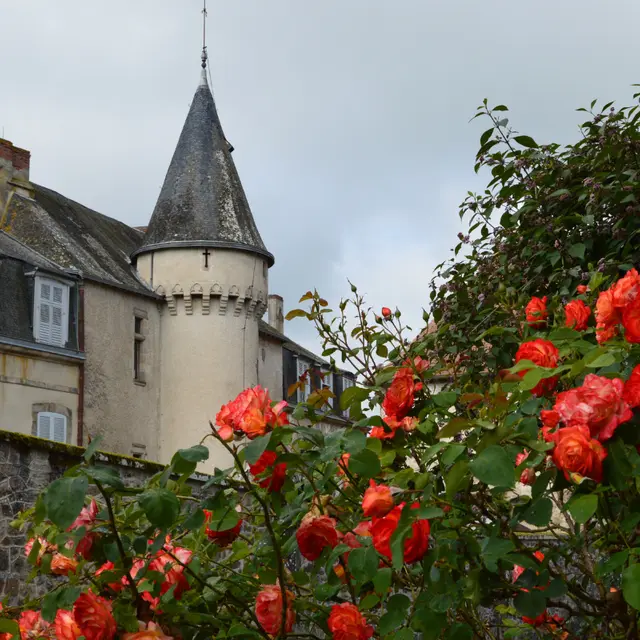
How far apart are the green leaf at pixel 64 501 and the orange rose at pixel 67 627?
68cm

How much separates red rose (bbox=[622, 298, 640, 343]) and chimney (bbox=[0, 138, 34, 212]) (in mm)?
24275

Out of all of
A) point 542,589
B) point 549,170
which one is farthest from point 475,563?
point 549,170

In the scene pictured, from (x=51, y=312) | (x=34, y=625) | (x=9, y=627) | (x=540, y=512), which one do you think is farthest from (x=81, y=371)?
(x=540, y=512)

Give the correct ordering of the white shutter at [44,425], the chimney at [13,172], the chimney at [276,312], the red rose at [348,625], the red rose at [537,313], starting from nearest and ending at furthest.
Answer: the red rose at [348,625] < the red rose at [537,313] < the white shutter at [44,425] < the chimney at [13,172] < the chimney at [276,312]

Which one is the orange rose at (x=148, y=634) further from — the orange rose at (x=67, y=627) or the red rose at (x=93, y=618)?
the orange rose at (x=67, y=627)

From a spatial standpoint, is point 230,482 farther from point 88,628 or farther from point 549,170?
point 549,170

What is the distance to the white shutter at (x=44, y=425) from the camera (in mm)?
22094

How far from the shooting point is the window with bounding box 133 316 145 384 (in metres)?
25.3

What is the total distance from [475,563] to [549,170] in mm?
3375

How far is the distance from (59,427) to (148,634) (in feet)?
67.1

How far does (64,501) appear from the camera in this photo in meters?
2.30

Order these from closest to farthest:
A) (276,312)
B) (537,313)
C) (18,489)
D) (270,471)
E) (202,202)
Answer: (270,471)
(537,313)
(18,489)
(202,202)
(276,312)

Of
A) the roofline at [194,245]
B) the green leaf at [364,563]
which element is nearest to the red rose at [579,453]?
the green leaf at [364,563]

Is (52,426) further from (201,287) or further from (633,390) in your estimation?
(633,390)
